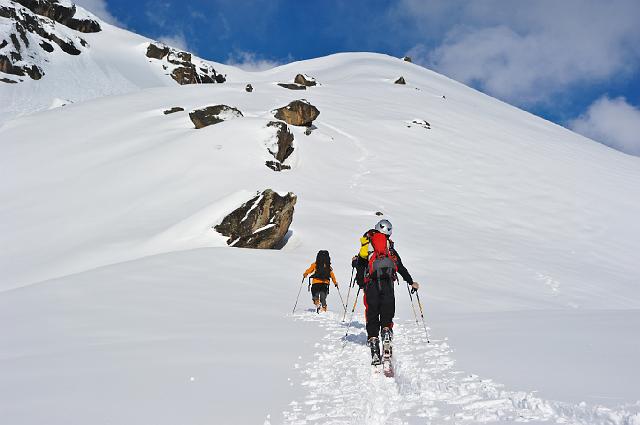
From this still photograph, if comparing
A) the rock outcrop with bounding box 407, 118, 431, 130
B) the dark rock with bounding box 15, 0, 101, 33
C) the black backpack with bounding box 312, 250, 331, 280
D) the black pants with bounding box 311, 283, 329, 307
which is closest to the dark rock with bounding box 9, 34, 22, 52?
the dark rock with bounding box 15, 0, 101, 33

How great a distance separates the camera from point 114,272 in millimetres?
10617

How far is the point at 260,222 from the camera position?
59.2 feet

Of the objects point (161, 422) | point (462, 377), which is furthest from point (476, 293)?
point (161, 422)

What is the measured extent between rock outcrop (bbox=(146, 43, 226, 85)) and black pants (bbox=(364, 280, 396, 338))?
93.4 meters

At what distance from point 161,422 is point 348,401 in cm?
181

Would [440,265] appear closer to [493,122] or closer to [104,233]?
[104,233]

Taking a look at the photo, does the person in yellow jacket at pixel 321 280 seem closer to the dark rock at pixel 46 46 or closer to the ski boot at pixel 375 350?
the ski boot at pixel 375 350

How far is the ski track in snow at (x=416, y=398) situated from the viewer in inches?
143

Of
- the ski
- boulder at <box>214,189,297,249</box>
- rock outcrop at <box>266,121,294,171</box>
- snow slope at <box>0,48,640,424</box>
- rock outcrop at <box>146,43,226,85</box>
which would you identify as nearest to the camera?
snow slope at <box>0,48,640,424</box>

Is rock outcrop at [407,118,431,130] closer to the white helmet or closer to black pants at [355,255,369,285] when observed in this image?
the white helmet

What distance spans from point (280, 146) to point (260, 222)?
13.0 metres

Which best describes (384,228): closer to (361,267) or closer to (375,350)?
(361,267)

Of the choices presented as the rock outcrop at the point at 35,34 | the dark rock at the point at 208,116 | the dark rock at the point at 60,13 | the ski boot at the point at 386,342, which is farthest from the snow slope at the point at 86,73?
the ski boot at the point at 386,342

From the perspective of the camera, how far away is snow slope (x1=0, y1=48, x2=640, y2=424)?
171 inches
